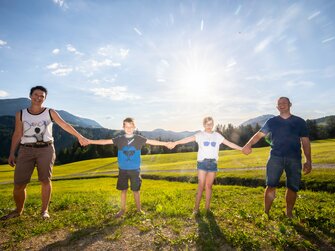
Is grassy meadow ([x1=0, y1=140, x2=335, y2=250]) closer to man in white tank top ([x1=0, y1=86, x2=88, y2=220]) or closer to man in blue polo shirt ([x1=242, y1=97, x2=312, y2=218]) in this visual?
man in blue polo shirt ([x1=242, y1=97, x2=312, y2=218])

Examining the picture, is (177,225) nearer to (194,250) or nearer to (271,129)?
(194,250)

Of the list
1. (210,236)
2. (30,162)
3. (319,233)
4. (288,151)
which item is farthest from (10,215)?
(319,233)

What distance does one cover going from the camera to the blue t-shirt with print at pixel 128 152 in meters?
8.01

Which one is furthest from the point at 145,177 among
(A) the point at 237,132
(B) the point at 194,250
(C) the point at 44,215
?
(A) the point at 237,132

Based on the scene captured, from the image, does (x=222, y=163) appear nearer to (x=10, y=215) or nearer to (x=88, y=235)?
(x=10, y=215)

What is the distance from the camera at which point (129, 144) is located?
26.4 ft

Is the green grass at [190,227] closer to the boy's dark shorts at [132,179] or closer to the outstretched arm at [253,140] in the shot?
the boy's dark shorts at [132,179]

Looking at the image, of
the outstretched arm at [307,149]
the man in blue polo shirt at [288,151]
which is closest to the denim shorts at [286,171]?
the man in blue polo shirt at [288,151]

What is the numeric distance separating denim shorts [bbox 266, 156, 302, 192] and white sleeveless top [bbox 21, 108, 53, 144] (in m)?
6.73

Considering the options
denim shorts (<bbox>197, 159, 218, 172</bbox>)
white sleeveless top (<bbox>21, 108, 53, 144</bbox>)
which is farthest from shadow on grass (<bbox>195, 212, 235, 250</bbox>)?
white sleeveless top (<bbox>21, 108, 53, 144</bbox>)

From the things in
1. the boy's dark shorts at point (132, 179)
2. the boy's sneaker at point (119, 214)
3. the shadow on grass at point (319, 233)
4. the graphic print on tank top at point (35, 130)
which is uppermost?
the graphic print on tank top at point (35, 130)

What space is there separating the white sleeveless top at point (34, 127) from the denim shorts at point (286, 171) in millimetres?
6731

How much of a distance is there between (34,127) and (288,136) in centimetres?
741

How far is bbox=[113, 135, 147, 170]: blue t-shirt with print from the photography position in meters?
A: 8.01
